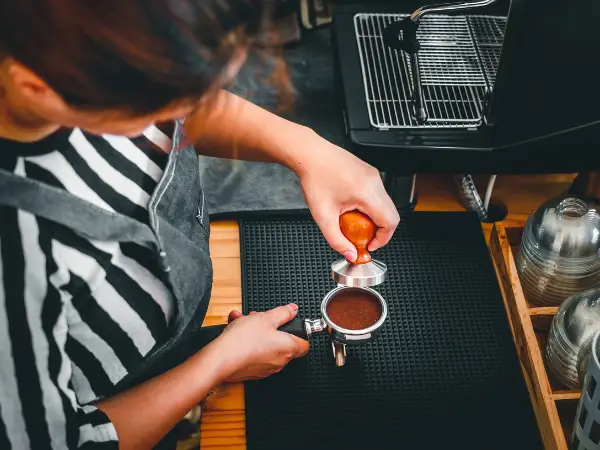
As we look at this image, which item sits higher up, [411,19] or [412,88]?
[411,19]

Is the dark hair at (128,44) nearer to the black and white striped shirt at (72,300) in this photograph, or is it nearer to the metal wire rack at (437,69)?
the black and white striped shirt at (72,300)

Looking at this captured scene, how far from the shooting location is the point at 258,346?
1.05m

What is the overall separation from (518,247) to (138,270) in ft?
2.35

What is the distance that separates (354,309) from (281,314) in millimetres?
126

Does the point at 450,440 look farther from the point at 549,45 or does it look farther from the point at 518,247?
the point at 549,45

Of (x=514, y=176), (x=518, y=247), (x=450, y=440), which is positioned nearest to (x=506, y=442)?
(x=450, y=440)

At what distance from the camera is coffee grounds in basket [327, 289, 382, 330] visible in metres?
1.08

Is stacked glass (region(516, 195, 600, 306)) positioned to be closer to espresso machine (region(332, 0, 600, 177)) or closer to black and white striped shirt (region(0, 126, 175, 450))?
espresso machine (region(332, 0, 600, 177))

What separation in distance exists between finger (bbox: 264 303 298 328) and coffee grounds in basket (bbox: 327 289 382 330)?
0.09 meters

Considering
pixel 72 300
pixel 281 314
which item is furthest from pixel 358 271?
pixel 72 300

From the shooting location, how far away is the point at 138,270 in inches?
34.1

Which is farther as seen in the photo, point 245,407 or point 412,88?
point 412,88

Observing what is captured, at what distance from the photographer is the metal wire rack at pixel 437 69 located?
51.9 inches

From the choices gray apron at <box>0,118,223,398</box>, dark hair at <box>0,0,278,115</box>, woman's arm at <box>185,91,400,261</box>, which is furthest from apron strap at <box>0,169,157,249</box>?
woman's arm at <box>185,91,400,261</box>
